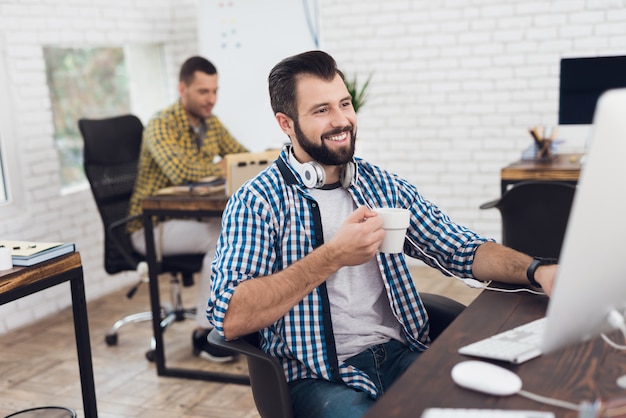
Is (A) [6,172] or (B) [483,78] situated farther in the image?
(B) [483,78]

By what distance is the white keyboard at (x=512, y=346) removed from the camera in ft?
4.00

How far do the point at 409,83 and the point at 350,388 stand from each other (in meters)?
3.26

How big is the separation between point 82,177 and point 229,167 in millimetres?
1805

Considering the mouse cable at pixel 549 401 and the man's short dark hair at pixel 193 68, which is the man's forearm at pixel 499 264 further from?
the man's short dark hair at pixel 193 68

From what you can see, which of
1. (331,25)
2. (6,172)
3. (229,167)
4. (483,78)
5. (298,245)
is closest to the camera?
(298,245)

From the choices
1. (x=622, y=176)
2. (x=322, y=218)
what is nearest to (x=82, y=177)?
(x=322, y=218)

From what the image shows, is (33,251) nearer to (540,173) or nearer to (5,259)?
(5,259)

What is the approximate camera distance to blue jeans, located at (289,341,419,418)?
154 centimetres

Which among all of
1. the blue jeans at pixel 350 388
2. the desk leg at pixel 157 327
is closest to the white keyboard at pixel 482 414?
the blue jeans at pixel 350 388

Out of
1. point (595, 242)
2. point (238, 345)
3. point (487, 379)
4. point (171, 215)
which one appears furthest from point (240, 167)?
point (595, 242)

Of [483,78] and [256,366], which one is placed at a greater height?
[483,78]

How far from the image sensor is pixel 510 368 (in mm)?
1195

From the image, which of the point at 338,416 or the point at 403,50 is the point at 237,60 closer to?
the point at 403,50

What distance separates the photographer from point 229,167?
9.94 ft
